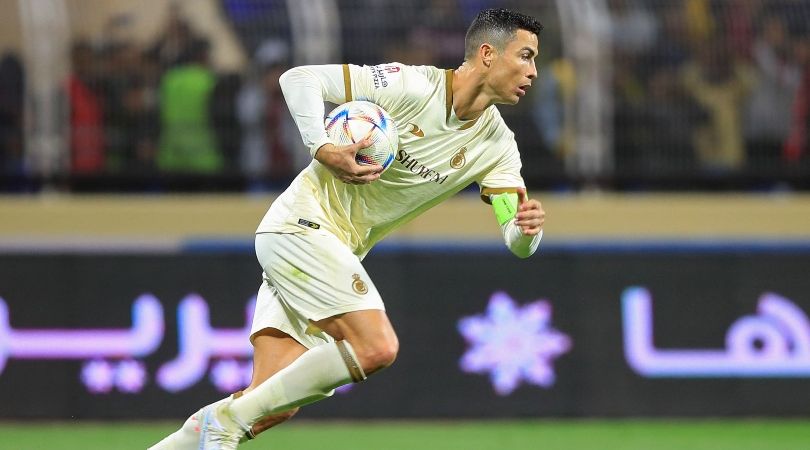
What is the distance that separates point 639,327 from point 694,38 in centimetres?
264

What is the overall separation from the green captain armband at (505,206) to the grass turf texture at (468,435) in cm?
238

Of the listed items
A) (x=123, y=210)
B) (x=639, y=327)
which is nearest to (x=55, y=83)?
(x=123, y=210)

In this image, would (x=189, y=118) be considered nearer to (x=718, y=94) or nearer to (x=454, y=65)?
(x=454, y=65)

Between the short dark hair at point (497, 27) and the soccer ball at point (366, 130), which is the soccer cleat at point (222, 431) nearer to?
the soccer ball at point (366, 130)

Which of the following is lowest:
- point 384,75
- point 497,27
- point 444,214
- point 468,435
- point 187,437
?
point 468,435

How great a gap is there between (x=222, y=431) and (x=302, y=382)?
416mm

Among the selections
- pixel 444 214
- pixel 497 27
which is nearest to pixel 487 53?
pixel 497 27

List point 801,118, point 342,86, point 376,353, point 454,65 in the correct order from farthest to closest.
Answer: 1. point 801,118
2. point 454,65
3. point 342,86
4. point 376,353

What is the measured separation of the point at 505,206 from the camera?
668 cm

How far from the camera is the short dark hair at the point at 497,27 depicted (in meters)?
6.45

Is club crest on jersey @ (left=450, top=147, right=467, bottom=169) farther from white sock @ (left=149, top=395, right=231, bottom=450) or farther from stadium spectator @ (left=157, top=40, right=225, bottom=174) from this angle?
stadium spectator @ (left=157, top=40, right=225, bottom=174)

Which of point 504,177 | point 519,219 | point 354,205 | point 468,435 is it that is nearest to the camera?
point 519,219

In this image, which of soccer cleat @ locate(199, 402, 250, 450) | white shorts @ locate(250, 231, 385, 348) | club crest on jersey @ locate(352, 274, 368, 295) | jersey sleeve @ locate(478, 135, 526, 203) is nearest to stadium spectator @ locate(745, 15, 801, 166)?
jersey sleeve @ locate(478, 135, 526, 203)

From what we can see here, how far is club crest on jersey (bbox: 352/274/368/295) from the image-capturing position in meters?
6.15
